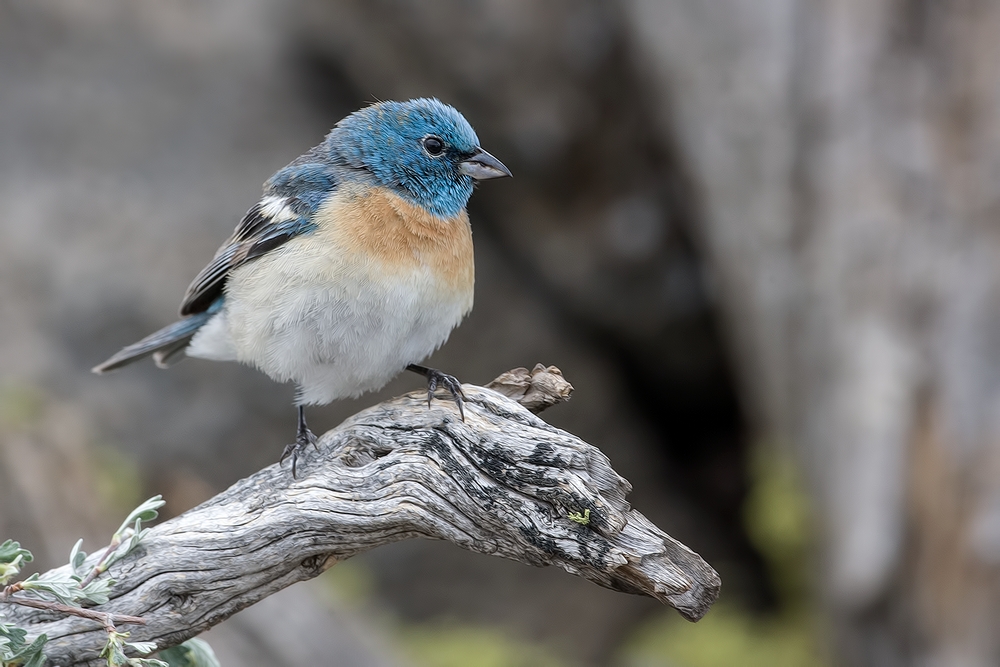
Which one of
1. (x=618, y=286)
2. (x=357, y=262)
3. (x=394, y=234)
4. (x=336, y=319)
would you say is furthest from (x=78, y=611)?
(x=618, y=286)

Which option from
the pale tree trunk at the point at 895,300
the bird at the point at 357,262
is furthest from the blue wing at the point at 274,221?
the pale tree trunk at the point at 895,300

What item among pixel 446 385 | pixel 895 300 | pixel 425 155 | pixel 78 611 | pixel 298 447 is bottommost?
pixel 78 611

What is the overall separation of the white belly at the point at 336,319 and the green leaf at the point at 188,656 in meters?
1.09

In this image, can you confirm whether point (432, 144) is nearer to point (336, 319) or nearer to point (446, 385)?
point (336, 319)

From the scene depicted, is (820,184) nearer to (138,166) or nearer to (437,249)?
(437,249)

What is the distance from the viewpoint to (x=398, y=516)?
3398 millimetres

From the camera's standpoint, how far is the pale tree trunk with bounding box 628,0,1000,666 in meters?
5.75

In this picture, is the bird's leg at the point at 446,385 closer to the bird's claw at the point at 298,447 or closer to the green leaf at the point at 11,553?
the bird's claw at the point at 298,447

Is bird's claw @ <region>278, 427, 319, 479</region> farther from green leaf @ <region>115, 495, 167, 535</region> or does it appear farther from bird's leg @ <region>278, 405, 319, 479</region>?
green leaf @ <region>115, 495, 167, 535</region>

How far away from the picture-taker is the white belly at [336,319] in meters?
3.83

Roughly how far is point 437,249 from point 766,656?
5675mm

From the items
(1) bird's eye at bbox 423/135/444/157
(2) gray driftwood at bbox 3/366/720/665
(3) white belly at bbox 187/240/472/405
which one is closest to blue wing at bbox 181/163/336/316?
(3) white belly at bbox 187/240/472/405

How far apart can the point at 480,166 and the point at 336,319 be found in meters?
1.00

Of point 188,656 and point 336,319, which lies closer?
point 188,656
